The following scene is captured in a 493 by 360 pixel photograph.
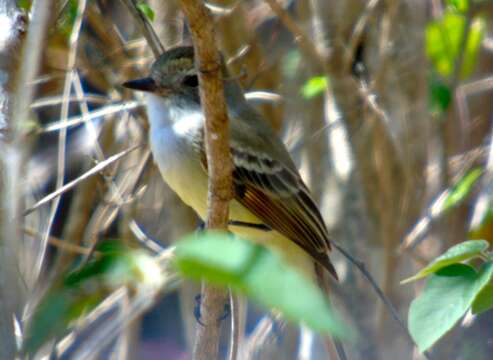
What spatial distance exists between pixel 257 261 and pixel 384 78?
3.11 meters

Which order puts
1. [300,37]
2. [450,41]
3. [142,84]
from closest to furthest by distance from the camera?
[142,84] → [300,37] → [450,41]

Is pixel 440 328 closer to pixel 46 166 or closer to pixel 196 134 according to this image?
pixel 196 134

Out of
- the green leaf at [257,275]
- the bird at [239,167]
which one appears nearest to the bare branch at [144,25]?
the bird at [239,167]

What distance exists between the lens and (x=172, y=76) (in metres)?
3.18

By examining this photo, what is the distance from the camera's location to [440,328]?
192cm

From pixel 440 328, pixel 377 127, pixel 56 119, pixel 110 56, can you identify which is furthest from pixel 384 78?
pixel 440 328

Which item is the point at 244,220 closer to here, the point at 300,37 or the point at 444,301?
the point at 300,37

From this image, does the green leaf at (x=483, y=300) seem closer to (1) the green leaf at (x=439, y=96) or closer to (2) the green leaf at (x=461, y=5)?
(2) the green leaf at (x=461, y=5)

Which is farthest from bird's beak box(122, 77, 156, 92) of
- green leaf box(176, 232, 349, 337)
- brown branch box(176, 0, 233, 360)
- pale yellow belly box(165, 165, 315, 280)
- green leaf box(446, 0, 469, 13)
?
green leaf box(176, 232, 349, 337)

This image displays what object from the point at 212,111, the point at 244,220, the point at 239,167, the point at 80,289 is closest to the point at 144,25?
the point at 239,167

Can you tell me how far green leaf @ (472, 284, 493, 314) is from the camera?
2.05 metres

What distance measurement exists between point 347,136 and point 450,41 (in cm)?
63

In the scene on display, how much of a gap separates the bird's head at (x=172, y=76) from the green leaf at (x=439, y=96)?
1.25 meters

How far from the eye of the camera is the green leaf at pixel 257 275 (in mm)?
957
